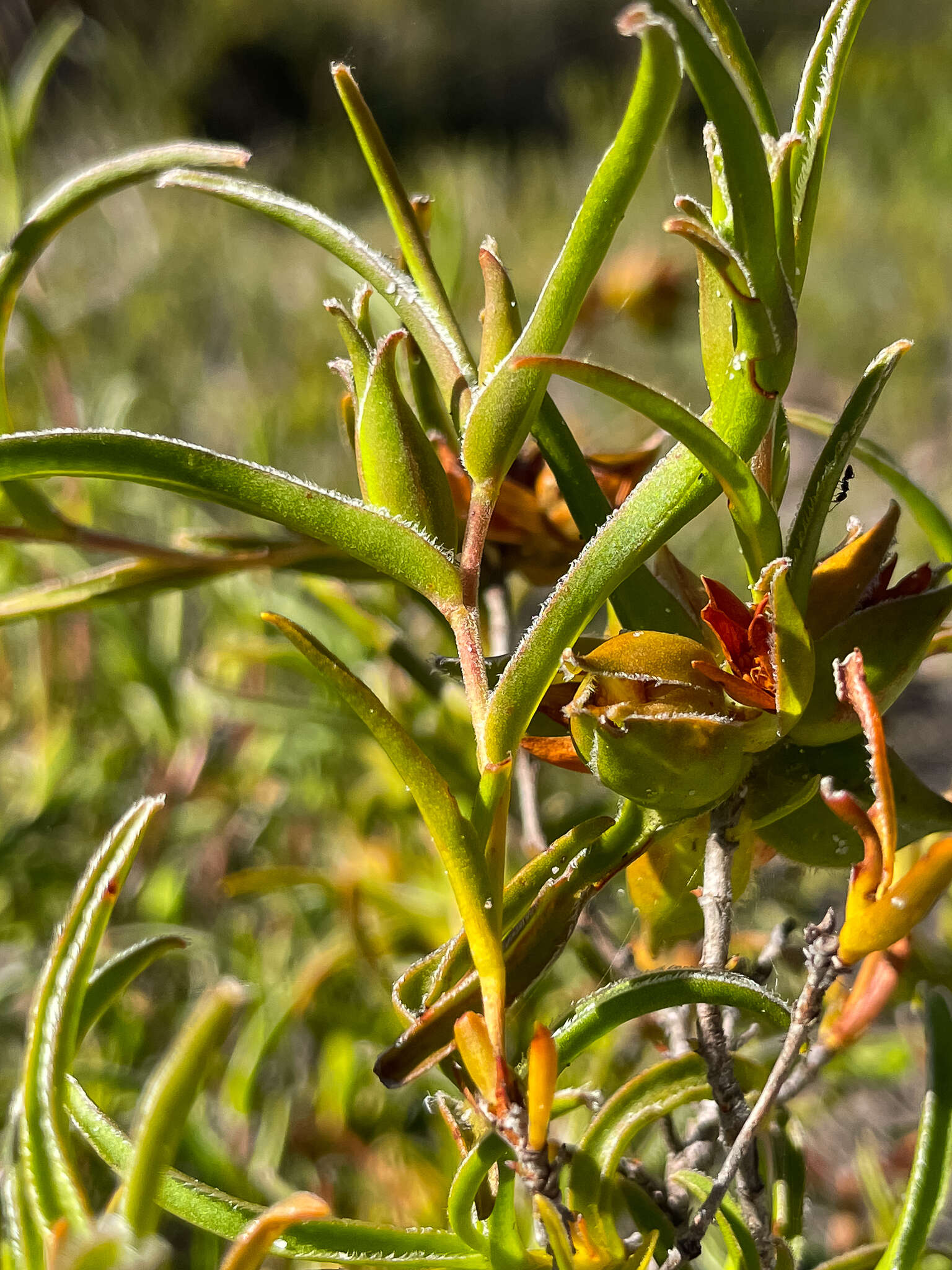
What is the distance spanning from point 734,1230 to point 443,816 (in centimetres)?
20

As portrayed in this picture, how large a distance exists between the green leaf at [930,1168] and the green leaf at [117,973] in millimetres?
269

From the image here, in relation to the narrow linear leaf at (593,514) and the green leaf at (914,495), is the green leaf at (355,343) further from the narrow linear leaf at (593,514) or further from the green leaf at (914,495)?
the green leaf at (914,495)

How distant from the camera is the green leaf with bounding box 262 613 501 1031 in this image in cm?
27

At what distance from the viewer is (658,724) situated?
10.7 inches

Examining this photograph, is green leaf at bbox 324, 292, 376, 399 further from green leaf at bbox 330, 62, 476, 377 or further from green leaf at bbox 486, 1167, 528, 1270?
green leaf at bbox 486, 1167, 528, 1270

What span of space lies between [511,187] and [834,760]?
727 centimetres

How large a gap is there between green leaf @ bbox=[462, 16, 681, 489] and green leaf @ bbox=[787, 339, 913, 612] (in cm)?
9

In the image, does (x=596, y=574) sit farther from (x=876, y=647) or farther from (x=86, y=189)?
(x=86, y=189)

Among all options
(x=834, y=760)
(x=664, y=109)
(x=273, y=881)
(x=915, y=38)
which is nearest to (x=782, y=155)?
(x=664, y=109)

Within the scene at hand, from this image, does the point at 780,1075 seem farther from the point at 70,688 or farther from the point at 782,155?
the point at 70,688

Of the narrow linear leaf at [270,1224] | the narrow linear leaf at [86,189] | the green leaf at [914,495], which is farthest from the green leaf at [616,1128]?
the narrow linear leaf at [86,189]

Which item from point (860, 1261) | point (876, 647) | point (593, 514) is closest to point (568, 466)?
point (593, 514)

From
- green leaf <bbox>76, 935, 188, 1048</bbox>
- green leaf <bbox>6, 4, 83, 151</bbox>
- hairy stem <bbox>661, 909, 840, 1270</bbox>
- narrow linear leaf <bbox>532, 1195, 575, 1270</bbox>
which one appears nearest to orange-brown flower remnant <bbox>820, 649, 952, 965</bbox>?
hairy stem <bbox>661, 909, 840, 1270</bbox>

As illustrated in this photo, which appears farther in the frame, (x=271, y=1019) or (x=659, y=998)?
(x=271, y=1019)
